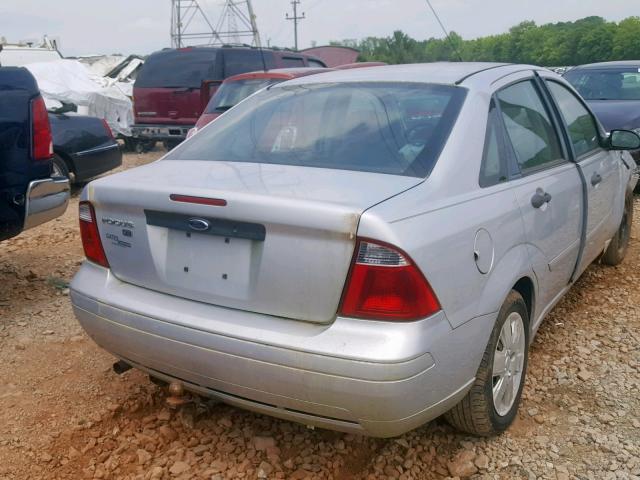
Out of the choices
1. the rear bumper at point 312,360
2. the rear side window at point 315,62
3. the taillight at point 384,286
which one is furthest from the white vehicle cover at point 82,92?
the taillight at point 384,286

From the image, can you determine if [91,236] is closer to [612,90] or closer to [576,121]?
[576,121]

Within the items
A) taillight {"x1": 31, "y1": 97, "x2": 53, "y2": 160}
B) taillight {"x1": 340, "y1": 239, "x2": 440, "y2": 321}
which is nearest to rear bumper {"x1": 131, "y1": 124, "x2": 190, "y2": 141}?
taillight {"x1": 31, "y1": 97, "x2": 53, "y2": 160}

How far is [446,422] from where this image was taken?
2.83 meters

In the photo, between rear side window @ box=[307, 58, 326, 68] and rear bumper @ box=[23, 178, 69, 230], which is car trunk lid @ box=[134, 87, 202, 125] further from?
rear bumper @ box=[23, 178, 69, 230]

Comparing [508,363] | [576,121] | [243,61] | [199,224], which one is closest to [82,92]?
[243,61]

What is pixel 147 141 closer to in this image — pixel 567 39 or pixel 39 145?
pixel 39 145

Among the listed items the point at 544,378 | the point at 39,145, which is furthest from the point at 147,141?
the point at 544,378

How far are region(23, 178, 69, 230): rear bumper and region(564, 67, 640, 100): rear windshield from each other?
7364 mm

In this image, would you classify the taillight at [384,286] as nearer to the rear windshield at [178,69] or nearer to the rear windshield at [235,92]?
the rear windshield at [235,92]

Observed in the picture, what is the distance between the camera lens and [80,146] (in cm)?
778

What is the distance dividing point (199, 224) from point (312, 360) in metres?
0.63

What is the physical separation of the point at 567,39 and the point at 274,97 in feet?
172

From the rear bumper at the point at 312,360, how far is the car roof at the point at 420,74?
3.90ft

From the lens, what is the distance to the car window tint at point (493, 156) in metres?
2.58
